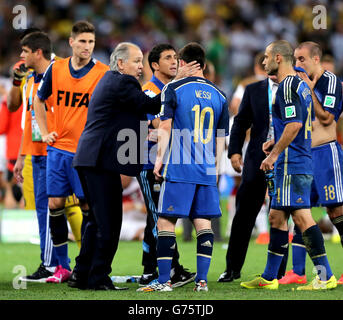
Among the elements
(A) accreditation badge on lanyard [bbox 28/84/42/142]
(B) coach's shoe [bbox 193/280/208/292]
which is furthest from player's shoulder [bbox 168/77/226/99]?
(A) accreditation badge on lanyard [bbox 28/84/42/142]

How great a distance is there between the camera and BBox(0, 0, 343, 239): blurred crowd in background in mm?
20625

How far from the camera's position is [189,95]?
6402 millimetres

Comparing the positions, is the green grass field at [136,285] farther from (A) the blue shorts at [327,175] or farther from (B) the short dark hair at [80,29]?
(B) the short dark hair at [80,29]

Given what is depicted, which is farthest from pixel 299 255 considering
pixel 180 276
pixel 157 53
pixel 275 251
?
pixel 157 53

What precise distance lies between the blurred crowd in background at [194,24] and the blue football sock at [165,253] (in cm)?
1362

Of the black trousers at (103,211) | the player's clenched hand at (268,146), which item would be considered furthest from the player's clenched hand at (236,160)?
the black trousers at (103,211)

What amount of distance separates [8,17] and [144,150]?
1528 cm

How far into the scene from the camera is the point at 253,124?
24.7ft

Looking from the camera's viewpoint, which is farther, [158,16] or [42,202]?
[158,16]

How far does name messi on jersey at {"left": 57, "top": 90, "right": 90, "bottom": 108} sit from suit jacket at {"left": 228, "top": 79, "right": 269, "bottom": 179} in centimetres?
150

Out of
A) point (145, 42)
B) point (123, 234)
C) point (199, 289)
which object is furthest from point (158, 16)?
point (199, 289)

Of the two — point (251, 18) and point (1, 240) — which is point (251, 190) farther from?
point (251, 18)
